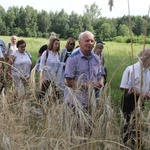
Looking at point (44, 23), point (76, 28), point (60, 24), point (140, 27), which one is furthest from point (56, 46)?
point (44, 23)

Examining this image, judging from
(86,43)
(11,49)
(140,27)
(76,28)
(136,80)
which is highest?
(140,27)

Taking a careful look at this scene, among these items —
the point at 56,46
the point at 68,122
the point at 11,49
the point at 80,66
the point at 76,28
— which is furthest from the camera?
the point at 76,28

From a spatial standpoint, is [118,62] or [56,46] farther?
[56,46]

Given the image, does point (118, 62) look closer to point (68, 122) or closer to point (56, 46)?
point (68, 122)

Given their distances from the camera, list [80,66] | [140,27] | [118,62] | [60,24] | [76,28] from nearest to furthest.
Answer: [140,27]
[118,62]
[80,66]
[76,28]
[60,24]

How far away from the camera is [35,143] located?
8.56 ft

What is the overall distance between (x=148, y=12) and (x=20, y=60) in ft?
17.0

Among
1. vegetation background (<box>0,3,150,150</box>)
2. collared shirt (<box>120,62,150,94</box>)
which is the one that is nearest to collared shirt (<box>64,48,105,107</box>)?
collared shirt (<box>120,62,150,94</box>)


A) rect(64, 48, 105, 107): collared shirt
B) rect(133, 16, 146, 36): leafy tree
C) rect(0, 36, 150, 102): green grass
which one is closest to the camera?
rect(133, 16, 146, 36): leafy tree

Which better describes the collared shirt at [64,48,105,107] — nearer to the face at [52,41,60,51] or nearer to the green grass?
the green grass

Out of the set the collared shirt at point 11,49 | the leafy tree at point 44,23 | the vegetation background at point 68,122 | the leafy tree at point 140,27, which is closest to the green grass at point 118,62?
the vegetation background at point 68,122

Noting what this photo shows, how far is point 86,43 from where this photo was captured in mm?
4402

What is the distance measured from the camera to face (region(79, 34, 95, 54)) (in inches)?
173

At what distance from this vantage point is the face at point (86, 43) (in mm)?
4398
